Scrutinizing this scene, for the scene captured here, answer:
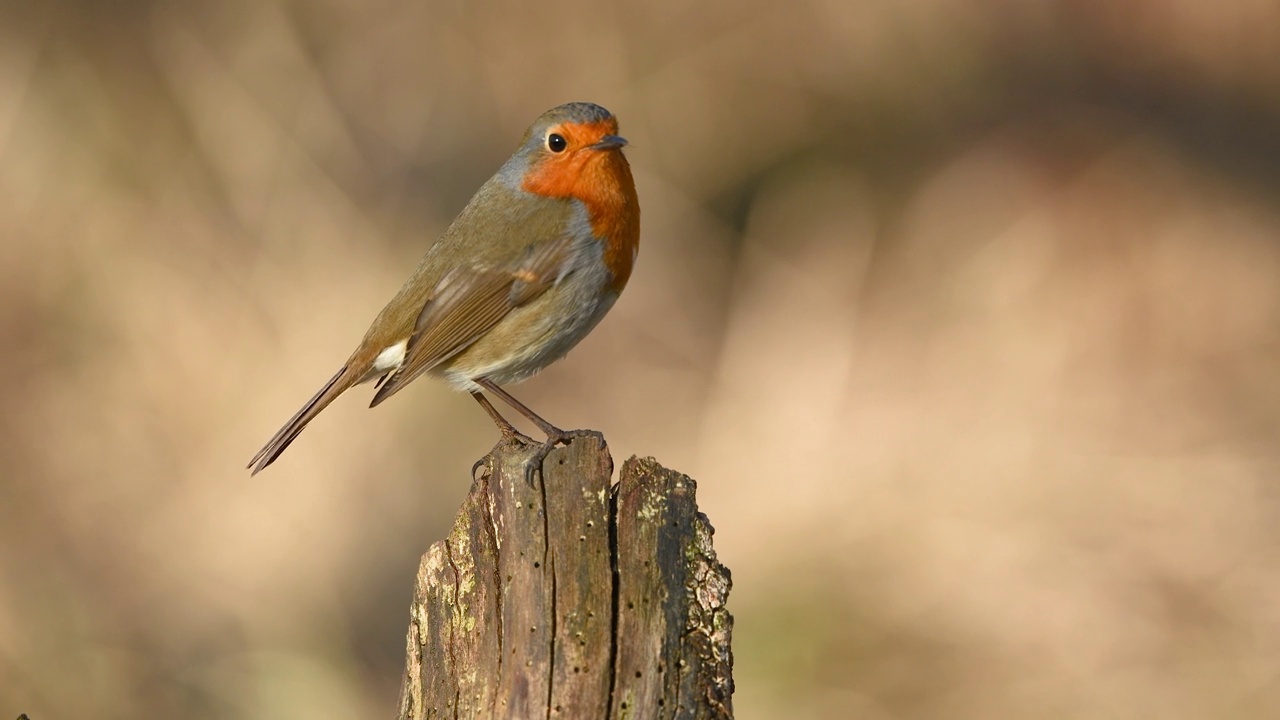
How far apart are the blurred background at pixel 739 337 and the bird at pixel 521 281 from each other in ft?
9.17

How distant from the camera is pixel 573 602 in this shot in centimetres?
300

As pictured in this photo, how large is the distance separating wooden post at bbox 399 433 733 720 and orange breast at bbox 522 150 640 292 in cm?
146

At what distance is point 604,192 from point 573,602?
6.52 ft

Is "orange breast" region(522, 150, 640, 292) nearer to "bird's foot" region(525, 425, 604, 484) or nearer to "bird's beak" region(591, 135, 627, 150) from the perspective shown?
"bird's beak" region(591, 135, 627, 150)

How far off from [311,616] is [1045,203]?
4973 mm

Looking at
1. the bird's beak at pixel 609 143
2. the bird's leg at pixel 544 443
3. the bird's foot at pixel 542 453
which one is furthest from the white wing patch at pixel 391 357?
the bird's foot at pixel 542 453

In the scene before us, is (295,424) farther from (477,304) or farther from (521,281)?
(521,281)

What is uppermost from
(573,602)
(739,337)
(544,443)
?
(739,337)

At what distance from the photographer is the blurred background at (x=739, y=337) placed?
6949mm

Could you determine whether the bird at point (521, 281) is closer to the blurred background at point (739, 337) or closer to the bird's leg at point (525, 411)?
the bird's leg at point (525, 411)

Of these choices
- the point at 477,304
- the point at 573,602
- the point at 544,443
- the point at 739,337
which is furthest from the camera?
the point at 739,337

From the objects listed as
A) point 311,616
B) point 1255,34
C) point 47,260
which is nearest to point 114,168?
point 47,260

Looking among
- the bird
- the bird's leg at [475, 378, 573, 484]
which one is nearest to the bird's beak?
the bird

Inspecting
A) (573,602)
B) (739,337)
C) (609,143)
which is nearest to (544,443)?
(573,602)
